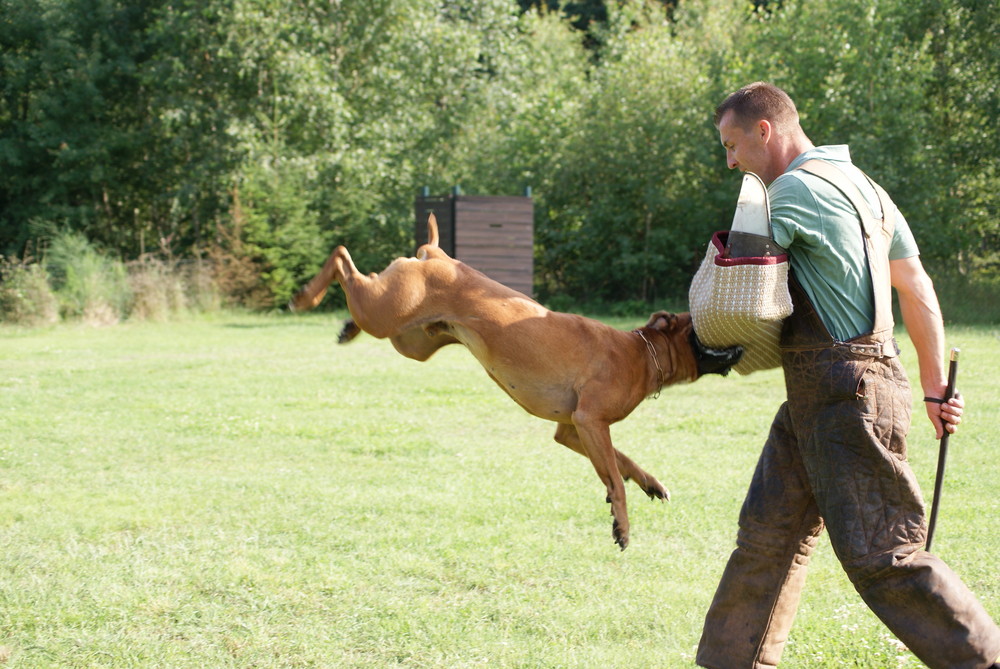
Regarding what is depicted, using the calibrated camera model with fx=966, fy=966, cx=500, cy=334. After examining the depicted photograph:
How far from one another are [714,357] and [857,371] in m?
0.59

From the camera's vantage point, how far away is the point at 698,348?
3.80 meters

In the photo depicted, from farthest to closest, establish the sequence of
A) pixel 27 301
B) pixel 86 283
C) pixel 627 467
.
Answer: pixel 86 283
pixel 27 301
pixel 627 467

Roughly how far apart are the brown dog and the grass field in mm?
1175

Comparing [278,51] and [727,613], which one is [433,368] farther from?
[278,51]

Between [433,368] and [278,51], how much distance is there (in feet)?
42.9

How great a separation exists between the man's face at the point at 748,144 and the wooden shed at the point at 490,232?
14.9m

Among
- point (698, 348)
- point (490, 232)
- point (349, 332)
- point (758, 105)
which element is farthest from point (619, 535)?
point (490, 232)

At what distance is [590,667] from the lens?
4176 mm

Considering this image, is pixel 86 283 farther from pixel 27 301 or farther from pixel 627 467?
pixel 627 467

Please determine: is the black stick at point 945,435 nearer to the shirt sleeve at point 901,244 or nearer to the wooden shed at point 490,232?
the shirt sleeve at point 901,244

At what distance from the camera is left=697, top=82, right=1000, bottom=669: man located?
3.10 metres

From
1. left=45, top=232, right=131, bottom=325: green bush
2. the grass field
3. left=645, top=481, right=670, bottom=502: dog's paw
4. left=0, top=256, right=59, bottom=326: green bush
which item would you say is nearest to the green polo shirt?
left=645, top=481, right=670, bottom=502: dog's paw

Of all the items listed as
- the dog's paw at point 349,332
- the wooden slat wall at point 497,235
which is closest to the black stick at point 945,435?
the dog's paw at point 349,332

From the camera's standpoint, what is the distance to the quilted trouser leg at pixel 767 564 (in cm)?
352
